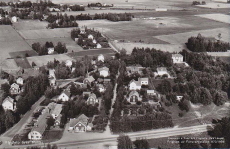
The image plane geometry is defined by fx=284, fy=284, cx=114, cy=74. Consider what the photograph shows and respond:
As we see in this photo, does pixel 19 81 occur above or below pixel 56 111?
above

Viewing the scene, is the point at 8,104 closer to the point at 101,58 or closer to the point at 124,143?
the point at 124,143

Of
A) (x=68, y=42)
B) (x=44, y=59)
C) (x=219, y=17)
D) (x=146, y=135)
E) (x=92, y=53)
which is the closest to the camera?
(x=146, y=135)

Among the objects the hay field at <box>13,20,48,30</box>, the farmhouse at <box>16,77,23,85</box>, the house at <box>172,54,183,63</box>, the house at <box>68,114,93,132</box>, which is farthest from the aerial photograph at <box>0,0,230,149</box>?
the hay field at <box>13,20,48,30</box>

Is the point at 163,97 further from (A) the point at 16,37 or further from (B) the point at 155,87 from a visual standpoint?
(A) the point at 16,37

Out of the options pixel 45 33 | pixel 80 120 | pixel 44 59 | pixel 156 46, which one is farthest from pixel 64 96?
pixel 45 33

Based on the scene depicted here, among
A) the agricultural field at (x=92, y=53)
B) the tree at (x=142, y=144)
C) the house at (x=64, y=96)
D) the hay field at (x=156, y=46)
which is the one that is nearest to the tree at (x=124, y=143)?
the tree at (x=142, y=144)

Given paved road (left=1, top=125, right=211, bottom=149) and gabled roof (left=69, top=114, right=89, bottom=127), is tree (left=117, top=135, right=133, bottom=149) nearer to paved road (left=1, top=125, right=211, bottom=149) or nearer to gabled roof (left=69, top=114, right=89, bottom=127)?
paved road (left=1, top=125, right=211, bottom=149)

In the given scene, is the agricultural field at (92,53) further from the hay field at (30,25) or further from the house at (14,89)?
the hay field at (30,25)
